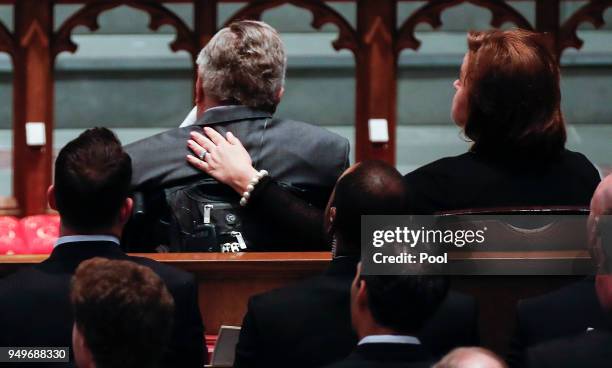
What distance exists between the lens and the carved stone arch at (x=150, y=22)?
7543 mm

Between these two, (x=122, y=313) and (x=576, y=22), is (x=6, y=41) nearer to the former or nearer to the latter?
(x=576, y=22)

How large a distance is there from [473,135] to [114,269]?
3.25 ft

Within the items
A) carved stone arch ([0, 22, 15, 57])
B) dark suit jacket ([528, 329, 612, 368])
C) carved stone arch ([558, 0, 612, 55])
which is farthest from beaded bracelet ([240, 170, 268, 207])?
carved stone arch ([0, 22, 15, 57])

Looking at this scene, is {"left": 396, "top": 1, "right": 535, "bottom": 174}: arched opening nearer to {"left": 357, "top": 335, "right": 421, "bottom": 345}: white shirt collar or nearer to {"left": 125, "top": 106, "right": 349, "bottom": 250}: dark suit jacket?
{"left": 125, "top": 106, "right": 349, "bottom": 250}: dark suit jacket

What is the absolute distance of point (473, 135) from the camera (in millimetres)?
3285

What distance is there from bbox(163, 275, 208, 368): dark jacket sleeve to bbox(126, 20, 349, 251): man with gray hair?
483mm

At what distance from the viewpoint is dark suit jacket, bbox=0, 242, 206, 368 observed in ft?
9.83

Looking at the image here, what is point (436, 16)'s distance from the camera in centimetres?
752

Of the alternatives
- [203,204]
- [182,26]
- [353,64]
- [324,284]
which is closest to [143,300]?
[324,284]

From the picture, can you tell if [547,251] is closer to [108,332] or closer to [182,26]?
[108,332]

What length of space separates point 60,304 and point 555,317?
3.30ft

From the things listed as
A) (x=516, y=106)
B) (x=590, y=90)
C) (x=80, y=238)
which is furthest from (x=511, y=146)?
(x=590, y=90)

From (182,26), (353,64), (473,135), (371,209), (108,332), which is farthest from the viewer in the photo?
(353,64)

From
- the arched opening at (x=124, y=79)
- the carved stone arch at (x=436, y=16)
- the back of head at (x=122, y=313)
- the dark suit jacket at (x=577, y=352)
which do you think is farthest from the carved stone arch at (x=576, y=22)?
the back of head at (x=122, y=313)
